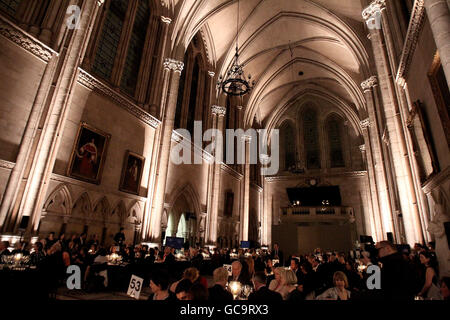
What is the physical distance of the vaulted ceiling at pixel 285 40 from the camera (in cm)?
1463

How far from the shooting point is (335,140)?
24.7 meters

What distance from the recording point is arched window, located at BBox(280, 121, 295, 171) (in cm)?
2570

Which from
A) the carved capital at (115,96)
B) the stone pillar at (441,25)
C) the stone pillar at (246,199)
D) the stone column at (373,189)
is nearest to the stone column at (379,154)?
the stone column at (373,189)

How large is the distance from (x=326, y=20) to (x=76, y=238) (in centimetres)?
1760

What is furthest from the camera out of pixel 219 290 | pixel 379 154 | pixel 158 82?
pixel 379 154

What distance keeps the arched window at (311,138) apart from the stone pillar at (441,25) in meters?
21.1

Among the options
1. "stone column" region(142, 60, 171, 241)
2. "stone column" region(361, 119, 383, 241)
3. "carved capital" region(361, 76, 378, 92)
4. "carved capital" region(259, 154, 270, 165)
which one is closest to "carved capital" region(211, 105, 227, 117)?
"stone column" region(142, 60, 171, 241)

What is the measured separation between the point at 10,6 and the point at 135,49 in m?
5.14

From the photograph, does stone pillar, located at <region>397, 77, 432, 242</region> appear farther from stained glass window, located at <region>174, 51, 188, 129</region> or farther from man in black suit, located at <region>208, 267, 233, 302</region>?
stained glass window, located at <region>174, 51, 188, 129</region>

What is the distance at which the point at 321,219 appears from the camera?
2033 cm

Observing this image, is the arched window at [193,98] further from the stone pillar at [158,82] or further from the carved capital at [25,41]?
the carved capital at [25,41]

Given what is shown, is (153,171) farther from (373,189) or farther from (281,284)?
(373,189)

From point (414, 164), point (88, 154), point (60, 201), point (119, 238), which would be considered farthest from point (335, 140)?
point (60, 201)
